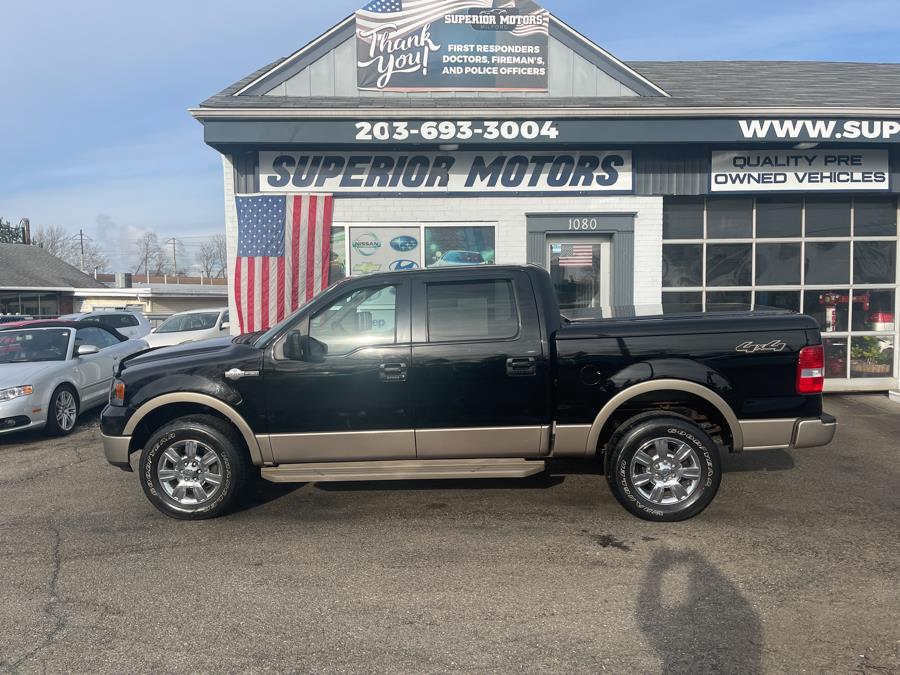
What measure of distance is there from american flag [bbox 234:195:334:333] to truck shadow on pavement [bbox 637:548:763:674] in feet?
22.1

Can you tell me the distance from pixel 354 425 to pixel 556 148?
611 centimetres

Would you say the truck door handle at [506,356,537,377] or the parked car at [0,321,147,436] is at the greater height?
the truck door handle at [506,356,537,377]

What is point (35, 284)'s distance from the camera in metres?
36.4

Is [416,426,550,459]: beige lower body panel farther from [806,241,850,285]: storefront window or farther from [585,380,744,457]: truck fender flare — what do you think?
[806,241,850,285]: storefront window

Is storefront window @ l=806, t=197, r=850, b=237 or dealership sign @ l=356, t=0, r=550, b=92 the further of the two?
storefront window @ l=806, t=197, r=850, b=237

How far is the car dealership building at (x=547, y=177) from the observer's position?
30.9 feet

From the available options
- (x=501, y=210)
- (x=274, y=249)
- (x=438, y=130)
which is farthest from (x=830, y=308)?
(x=274, y=249)

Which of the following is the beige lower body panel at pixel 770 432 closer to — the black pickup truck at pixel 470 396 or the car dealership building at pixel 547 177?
the black pickup truck at pixel 470 396

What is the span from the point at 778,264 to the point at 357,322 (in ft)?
25.6

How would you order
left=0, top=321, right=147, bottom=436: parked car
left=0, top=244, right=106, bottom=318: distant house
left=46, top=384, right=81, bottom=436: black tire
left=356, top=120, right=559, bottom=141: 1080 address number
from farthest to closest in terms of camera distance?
1. left=0, top=244, right=106, bottom=318: distant house
2. left=356, top=120, right=559, bottom=141: 1080 address number
3. left=46, top=384, right=81, bottom=436: black tire
4. left=0, top=321, right=147, bottom=436: parked car

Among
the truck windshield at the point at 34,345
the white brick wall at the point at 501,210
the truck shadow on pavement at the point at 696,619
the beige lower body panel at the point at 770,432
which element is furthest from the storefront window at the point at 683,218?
the truck windshield at the point at 34,345

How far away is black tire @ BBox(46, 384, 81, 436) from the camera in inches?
320

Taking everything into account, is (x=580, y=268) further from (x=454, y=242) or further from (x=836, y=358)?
(x=836, y=358)

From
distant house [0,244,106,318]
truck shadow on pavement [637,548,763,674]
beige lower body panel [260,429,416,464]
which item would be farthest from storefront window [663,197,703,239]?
distant house [0,244,106,318]
